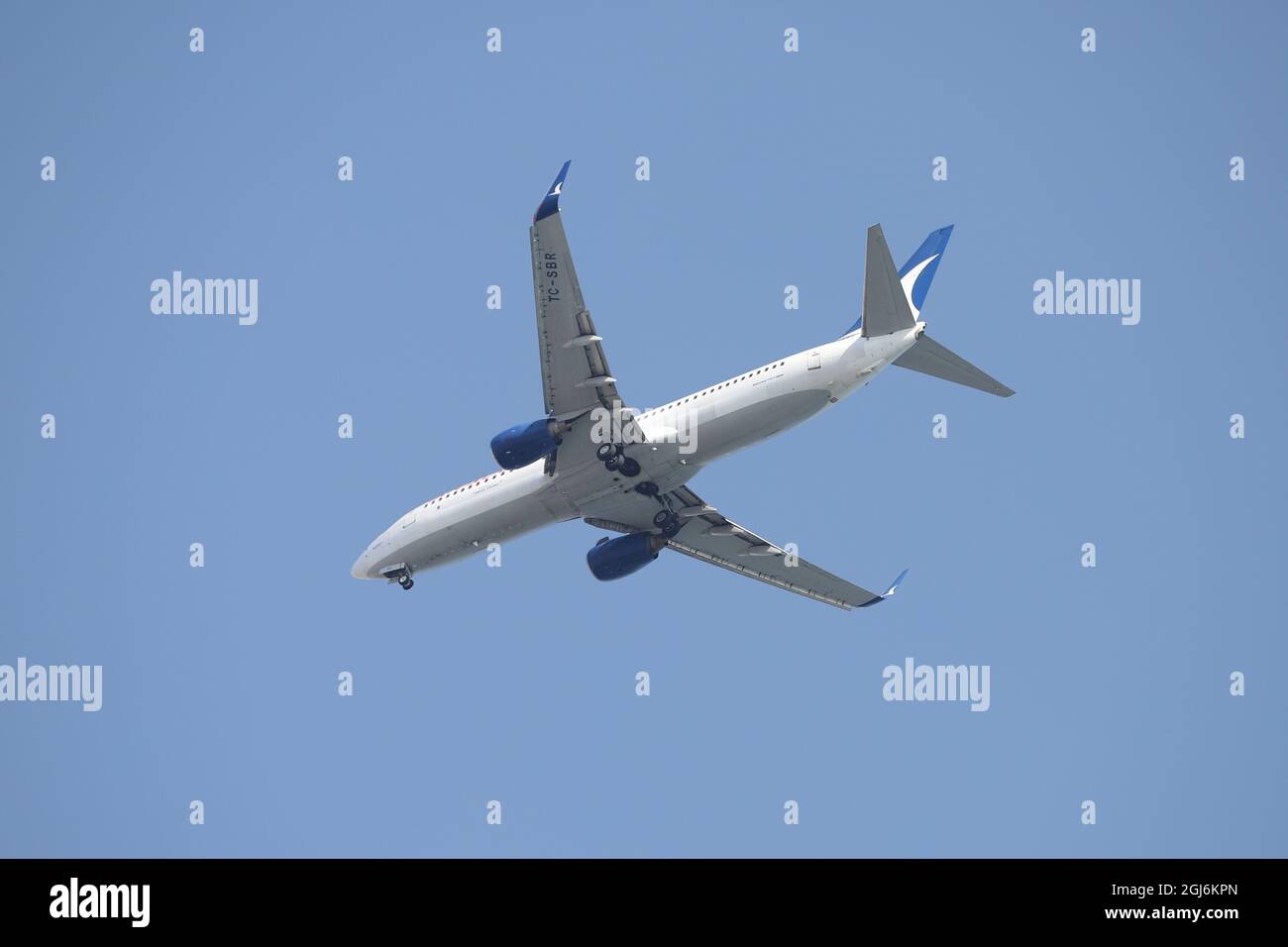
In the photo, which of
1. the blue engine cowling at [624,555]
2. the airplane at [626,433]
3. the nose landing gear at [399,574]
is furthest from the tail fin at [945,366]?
the nose landing gear at [399,574]

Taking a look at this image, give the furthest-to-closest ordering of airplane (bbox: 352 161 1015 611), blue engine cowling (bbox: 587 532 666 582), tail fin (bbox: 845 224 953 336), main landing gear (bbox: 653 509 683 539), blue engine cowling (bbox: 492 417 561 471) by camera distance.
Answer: blue engine cowling (bbox: 587 532 666 582) < main landing gear (bbox: 653 509 683 539) < blue engine cowling (bbox: 492 417 561 471) < airplane (bbox: 352 161 1015 611) < tail fin (bbox: 845 224 953 336)

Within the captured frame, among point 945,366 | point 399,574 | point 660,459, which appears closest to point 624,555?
point 660,459

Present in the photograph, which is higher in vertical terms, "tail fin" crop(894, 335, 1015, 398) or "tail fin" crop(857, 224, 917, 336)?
"tail fin" crop(857, 224, 917, 336)

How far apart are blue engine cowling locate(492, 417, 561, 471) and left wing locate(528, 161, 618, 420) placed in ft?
1.54

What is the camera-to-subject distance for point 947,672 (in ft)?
180

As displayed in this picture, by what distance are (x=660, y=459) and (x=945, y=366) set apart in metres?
8.84

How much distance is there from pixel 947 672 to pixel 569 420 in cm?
1682

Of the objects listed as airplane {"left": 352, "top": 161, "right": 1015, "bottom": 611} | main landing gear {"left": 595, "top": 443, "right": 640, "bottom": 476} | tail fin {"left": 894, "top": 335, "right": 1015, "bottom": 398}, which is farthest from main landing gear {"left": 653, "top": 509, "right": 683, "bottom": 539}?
tail fin {"left": 894, "top": 335, "right": 1015, "bottom": 398}

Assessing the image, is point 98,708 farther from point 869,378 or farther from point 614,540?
point 869,378

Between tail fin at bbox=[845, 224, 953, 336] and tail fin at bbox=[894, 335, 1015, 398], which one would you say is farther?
tail fin at bbox=[894, 335, 1015, 398]

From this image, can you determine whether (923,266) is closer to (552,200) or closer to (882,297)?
(882,297)

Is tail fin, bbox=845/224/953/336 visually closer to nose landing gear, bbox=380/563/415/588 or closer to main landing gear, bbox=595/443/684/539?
main landing gear, bbox=595/443/684/539

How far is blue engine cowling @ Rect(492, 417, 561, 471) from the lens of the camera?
4762cm
